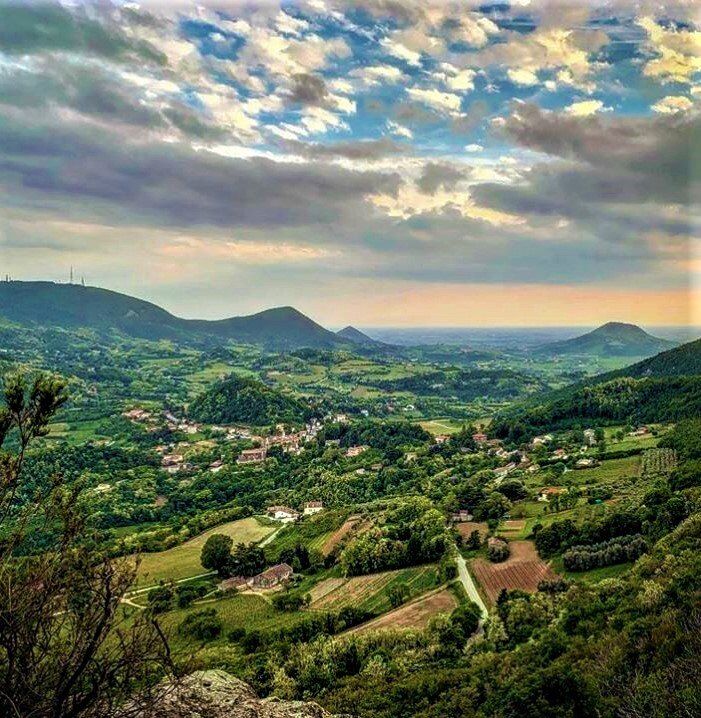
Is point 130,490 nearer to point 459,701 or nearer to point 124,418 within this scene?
point 124,418

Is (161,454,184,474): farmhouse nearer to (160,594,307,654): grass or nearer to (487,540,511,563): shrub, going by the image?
(160,594,307,654): grass

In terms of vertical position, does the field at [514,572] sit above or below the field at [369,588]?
above

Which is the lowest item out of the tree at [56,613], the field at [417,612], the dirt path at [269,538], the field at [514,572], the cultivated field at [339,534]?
the dirt path at [269,538]

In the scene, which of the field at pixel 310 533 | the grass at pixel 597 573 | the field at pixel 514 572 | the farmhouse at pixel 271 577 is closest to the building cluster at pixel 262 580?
the farmhouse at pixel 271 577

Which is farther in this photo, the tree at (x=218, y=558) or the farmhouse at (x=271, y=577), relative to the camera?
the tree at (x=218, y=558)

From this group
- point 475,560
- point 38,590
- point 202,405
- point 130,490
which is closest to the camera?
point 38,590

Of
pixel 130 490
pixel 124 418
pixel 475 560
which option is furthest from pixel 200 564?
pixel 124 418

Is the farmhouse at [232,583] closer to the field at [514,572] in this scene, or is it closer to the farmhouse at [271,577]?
the farmhouse at [271,577]

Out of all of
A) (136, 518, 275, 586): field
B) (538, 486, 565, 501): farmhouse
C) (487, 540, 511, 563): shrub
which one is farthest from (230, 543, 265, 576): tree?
(538, 486, 565, 501): farmhouse
